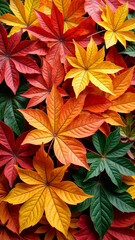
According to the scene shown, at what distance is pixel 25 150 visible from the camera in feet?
2.16

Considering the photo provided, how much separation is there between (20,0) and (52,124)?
1.53 ft

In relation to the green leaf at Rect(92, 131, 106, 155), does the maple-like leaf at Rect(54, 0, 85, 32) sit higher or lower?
higher

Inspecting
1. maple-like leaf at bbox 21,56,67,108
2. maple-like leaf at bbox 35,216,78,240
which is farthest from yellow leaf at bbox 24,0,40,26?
maple-like leaf at bbox 35,216,78,240

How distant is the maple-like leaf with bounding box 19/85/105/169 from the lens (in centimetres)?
60

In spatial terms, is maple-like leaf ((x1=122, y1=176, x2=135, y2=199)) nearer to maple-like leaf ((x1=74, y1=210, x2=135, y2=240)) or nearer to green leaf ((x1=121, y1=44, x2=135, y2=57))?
maple-like leaf ((x1=74, y1=210, x2=135, y2=240))

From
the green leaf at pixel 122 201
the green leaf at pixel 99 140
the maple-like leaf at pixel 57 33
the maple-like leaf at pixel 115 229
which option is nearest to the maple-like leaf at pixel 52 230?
the maple-like leaf at pixel 115 229

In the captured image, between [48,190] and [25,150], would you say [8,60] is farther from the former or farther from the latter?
[48,190]

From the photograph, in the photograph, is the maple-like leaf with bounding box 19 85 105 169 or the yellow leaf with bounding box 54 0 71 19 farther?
the yellow leaf with bounding box 54 0 71 19

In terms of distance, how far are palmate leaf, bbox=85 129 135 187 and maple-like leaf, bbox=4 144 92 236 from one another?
0.30 ft

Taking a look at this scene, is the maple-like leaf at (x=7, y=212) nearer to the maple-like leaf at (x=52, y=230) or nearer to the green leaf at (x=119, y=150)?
the maple-like leaf at (x=52, y=230)

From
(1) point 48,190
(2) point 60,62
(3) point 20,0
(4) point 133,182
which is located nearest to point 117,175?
(4) point 133,182

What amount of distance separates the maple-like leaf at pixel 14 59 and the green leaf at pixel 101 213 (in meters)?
0.39

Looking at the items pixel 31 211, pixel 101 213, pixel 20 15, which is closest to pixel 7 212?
pixel 31 211

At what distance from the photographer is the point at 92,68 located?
2.17ft
